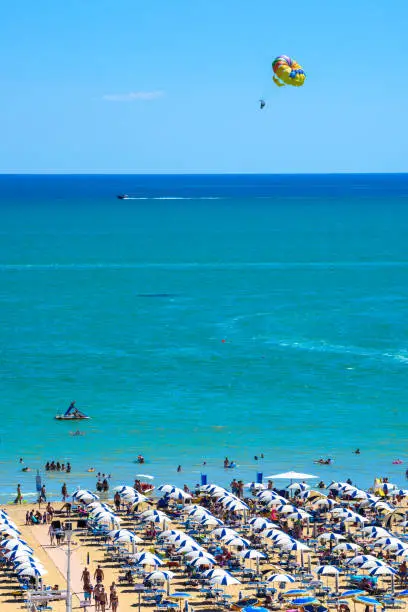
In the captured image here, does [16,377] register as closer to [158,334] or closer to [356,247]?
[158,334]

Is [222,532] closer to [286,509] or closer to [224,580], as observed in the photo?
[286,509]

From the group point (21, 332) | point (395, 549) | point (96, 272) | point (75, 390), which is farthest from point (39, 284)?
Result: point (395, 549)

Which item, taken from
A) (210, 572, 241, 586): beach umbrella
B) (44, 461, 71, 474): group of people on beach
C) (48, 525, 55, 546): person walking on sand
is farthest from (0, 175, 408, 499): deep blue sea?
(210, 572, 241, 586): beach umbrella

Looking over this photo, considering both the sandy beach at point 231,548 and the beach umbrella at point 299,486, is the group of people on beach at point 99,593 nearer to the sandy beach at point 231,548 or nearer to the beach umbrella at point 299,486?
the sandy beach at point 231,548

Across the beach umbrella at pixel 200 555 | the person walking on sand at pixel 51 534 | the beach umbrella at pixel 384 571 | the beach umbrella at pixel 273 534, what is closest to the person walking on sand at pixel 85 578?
the beach umbrella at pixel 200 555

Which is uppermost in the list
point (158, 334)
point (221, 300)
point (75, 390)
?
point (221, 300)

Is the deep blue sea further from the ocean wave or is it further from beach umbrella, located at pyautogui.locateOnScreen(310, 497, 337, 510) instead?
beach umbrella, located at pyautogui.locateOnScreen(310, 497, 337, 510)
